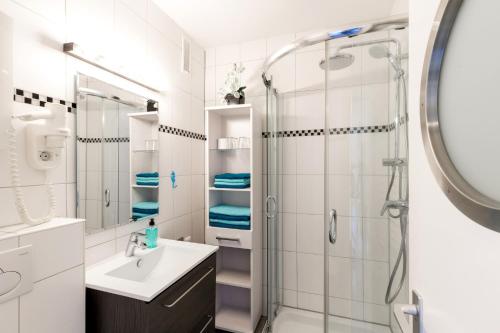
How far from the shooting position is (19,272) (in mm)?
781

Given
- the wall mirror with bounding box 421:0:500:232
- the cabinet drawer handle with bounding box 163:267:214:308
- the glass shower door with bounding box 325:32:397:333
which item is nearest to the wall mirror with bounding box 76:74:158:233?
the cabinet drawer handle with bounding box 163:267:214:308

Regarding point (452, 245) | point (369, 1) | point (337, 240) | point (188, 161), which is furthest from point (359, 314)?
point (369, 1)

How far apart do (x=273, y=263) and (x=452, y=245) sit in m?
1.87

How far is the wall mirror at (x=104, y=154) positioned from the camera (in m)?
1.27

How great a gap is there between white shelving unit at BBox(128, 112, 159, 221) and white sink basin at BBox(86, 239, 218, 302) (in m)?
0.28

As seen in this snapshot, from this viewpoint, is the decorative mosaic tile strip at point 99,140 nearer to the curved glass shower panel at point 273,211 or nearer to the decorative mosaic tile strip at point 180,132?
the decorative mosaic tile strip at point 180,132

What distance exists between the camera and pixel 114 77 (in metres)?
1.47

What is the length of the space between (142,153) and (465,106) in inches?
66.5

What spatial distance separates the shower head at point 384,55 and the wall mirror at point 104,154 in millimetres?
1459

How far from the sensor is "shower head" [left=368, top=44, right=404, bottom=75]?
4.18ft

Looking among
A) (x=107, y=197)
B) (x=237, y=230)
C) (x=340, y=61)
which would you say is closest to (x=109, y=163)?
(x=107, y=197)

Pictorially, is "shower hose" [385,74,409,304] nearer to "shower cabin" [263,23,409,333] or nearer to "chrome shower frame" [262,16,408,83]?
"shower cabin" [263,23,409,333]

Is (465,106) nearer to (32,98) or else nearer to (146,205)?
(32,98)

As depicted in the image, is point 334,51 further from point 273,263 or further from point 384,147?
point 273,263
